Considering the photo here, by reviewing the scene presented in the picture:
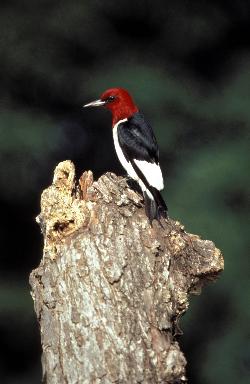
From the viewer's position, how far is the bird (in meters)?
3.93

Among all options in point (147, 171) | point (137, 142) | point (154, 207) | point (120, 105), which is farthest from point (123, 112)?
point (154, 207)

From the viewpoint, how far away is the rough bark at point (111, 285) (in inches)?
112

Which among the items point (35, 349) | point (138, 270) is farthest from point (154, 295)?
point (35, 349)

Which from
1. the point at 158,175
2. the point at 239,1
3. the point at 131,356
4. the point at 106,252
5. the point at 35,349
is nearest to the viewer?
the point at 131,356

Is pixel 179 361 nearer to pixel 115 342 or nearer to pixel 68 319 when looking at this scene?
pixel 115 342

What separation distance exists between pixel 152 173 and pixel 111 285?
1117mm

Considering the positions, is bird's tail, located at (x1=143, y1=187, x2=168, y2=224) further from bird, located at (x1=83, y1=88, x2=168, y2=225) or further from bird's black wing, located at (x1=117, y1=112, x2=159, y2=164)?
bird's black wing, located at (x1=117, y1=112, x2=159, y2=164)

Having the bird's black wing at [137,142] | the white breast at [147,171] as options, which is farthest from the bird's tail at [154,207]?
the bird's black wing at [137,142]

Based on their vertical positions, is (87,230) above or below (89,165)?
below

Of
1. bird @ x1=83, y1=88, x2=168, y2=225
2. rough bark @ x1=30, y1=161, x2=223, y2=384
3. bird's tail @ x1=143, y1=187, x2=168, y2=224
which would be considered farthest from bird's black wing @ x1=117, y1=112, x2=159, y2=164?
rough bark @ x1=30, y1=161, x2=223, y2=384

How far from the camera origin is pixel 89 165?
6.79 m

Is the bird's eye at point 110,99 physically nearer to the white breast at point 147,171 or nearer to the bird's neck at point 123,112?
the bird's neck at point 123,112

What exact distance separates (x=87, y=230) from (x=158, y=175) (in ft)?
3.15

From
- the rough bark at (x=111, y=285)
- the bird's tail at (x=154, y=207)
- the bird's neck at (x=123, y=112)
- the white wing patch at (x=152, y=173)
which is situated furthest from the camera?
the bird's neck at (x=123, y=112)
